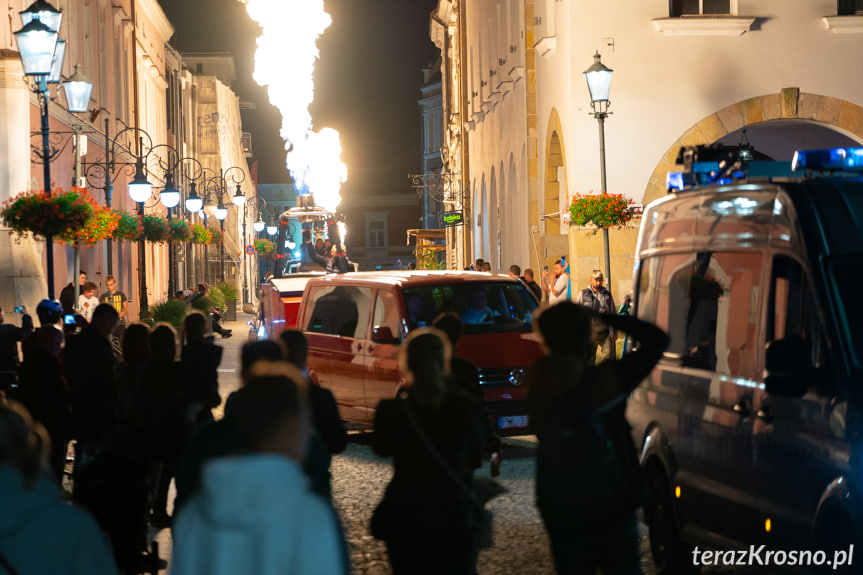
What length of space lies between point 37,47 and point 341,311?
5116 millimetres

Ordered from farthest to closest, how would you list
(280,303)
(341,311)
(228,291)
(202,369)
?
(228,291), (280,303), (341,311), (202,369)

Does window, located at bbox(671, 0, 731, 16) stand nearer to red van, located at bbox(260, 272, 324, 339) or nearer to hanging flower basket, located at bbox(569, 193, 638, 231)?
hanging flower basket, located at bbox(569, 193, 638, 231)

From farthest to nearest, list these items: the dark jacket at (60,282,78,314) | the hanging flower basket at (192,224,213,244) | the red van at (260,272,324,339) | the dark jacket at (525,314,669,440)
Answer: the hanging flower basket at (192,224,213,244), the dark jacket at (60,282,78,314), the red van at (260,272,324,339), the dark jacket at (525,314,669,440)

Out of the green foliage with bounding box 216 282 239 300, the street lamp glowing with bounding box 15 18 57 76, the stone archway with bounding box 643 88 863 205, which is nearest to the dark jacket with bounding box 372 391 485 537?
the street lamp glowing with bounding box 15 18 57 76

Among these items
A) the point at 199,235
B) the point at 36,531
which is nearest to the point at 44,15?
the point at 36,531

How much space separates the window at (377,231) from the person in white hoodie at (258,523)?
360 feet

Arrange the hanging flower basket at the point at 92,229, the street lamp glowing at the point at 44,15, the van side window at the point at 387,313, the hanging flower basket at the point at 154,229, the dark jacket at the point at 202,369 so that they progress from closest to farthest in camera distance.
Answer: the dark jacket at the point at 202,369 < the van side window at the point at 387,313 < the street lamp glowing at the point at 44,15 < the hanging flower basket at the point at 92,229 < the hanging flower basket at the point at 154,229

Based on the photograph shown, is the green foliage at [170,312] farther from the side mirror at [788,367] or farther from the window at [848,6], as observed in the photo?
the side mirror at [788,367]

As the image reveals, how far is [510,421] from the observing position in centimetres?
1312

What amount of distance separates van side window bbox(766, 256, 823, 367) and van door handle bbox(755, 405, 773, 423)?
1.19 ft

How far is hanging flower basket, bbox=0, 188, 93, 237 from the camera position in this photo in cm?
1823

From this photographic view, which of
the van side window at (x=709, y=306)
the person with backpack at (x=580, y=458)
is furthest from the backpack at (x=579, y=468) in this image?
the van side window at (x=709, y=306)

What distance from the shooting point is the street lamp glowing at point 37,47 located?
15797 mm

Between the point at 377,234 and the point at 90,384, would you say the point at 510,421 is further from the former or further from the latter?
the point at 377,234
